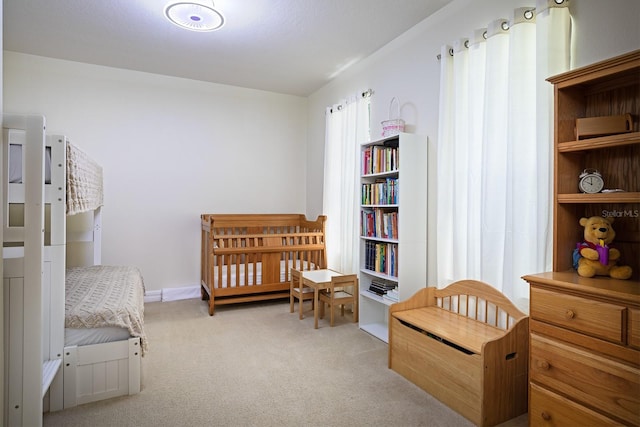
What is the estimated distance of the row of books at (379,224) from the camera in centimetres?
279

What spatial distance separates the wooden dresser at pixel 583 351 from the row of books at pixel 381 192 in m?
1.36

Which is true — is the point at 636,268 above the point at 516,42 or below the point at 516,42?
below

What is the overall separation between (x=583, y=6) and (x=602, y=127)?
27.7 inches

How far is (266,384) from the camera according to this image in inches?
82.2

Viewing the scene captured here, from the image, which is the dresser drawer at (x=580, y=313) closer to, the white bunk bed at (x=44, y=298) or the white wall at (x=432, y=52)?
the white wall at (x=432, y=52)

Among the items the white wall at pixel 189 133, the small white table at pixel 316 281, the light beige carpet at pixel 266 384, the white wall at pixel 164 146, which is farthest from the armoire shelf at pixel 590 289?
the white wall at pixel 164 146

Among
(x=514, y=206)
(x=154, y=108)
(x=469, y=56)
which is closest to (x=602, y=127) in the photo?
(x=514, y=206)

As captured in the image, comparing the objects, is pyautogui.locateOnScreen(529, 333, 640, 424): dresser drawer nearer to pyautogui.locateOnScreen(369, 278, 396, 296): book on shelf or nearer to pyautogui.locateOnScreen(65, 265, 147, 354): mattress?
pyautogui.locateOnScreen(369, 278, 396, 296): book on shelf

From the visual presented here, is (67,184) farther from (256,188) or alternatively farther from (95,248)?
(256,188)

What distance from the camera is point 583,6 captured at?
1.75 meters

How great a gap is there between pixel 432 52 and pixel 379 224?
4.47 feet

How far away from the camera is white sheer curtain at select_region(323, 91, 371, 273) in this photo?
11.5 ft

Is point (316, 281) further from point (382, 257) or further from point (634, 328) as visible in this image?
point (634, 328)

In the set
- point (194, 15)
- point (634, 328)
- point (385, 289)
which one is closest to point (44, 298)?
point (194, 15)
